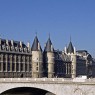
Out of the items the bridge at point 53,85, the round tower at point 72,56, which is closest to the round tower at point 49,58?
the round tower at point 72,56

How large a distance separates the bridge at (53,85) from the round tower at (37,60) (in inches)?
1219

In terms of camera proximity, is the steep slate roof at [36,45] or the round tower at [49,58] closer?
the steep slate roof at [36,45]

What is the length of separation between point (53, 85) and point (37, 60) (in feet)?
146

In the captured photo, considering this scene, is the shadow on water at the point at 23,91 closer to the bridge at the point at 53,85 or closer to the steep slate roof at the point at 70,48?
the bridge at the point at 53,85

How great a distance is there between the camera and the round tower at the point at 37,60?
91.6 metres

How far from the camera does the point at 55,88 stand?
47.6 metres

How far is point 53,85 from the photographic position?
47.9 m

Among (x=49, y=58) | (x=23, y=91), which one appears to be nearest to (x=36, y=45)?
(x=49, y=58)

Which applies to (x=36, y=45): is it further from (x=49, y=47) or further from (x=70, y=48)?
(x=70, y=48)

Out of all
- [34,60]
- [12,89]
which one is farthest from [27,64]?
[12,89]

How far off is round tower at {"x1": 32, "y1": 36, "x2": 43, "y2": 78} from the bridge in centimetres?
3096

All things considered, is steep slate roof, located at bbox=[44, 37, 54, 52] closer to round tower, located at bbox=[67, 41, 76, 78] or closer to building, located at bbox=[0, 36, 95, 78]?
building, located at bbox=[0, 36, 95, 78]

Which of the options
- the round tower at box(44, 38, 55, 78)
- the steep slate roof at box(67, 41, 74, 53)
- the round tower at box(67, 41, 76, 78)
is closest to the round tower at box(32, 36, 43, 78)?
the round tower at box(44, 38, 55, 78)

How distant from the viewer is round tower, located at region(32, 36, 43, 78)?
3606 inches
